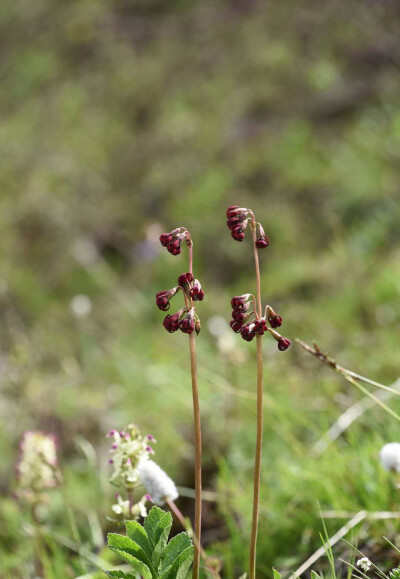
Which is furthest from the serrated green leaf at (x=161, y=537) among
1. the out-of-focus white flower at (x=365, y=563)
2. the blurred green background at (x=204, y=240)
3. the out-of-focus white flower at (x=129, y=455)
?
the blurred green background at (x=204, y=240)

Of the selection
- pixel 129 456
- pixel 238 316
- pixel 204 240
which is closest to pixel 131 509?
pixel 129 456

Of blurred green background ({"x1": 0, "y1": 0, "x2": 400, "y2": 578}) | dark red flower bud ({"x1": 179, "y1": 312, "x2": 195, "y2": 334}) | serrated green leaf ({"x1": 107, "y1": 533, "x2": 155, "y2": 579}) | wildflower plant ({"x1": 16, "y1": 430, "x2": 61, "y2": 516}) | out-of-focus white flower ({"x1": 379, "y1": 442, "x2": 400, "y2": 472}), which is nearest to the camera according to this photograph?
dark red flower bud ({"x1": 179, "y1": 312, "x2": 195, "y2": 334})

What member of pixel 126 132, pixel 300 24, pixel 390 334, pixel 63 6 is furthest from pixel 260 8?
pixel 390 334

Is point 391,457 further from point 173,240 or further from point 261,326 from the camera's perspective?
point 173,240

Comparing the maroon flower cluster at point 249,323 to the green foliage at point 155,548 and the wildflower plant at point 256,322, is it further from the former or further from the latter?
the green foliage at point 155,548

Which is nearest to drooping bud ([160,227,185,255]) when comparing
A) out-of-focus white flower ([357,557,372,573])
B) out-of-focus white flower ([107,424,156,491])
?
out-of-focus white flower ([107,424,156,491])

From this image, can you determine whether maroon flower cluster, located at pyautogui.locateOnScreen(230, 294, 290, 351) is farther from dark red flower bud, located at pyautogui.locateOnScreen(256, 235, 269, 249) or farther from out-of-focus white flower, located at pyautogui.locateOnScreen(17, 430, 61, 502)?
out-of-focus white flower, located at pyautogui.locateOnScreen(17, 430, 61, 502)
